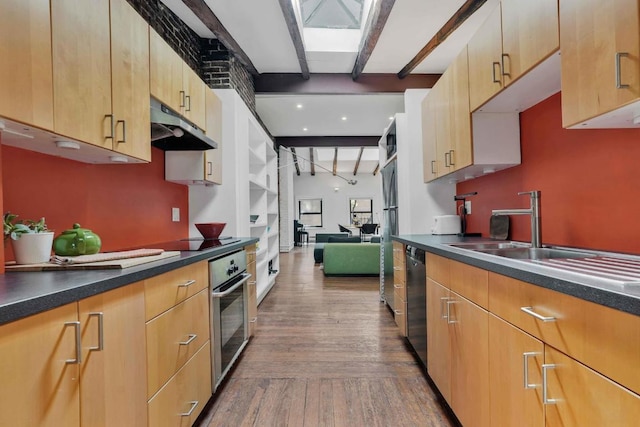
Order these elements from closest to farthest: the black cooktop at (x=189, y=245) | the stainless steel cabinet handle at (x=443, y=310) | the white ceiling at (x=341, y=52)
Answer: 1. the stainless steel cabinet handle at (x=443, y=310)
2. the black cooktop at (x=189, y=245)
3. the white ceiling at (x=341, y=52)

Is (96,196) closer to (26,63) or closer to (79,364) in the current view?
(26,63)

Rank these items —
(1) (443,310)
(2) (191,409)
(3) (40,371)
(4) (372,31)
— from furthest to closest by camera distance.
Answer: (4) (372,31), (1) (443,310), (2) (191,409), (3) (40,371)

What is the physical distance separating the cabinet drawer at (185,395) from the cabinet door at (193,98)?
1.62 metres

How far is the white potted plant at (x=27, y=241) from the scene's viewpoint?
1180mm

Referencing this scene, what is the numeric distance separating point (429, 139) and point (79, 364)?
2730 mm

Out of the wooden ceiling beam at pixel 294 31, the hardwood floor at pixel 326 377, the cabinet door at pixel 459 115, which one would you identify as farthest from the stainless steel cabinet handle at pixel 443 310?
the wooden ceiling beam at pixel 294 31

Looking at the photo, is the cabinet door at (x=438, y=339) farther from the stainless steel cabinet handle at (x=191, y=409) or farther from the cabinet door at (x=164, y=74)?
the cabinet door at (x=164, y=74)

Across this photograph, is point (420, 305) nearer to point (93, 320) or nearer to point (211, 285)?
point (211, 285)

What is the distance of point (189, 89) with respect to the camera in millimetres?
2299

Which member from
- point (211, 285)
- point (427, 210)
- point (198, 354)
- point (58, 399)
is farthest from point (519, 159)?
point (58, 399)

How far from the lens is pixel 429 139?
275 centimetres

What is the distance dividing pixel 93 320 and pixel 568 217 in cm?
215

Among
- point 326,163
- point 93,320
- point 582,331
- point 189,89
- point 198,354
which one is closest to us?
point 582,331

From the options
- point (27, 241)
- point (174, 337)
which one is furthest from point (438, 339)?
point (27, 241)
